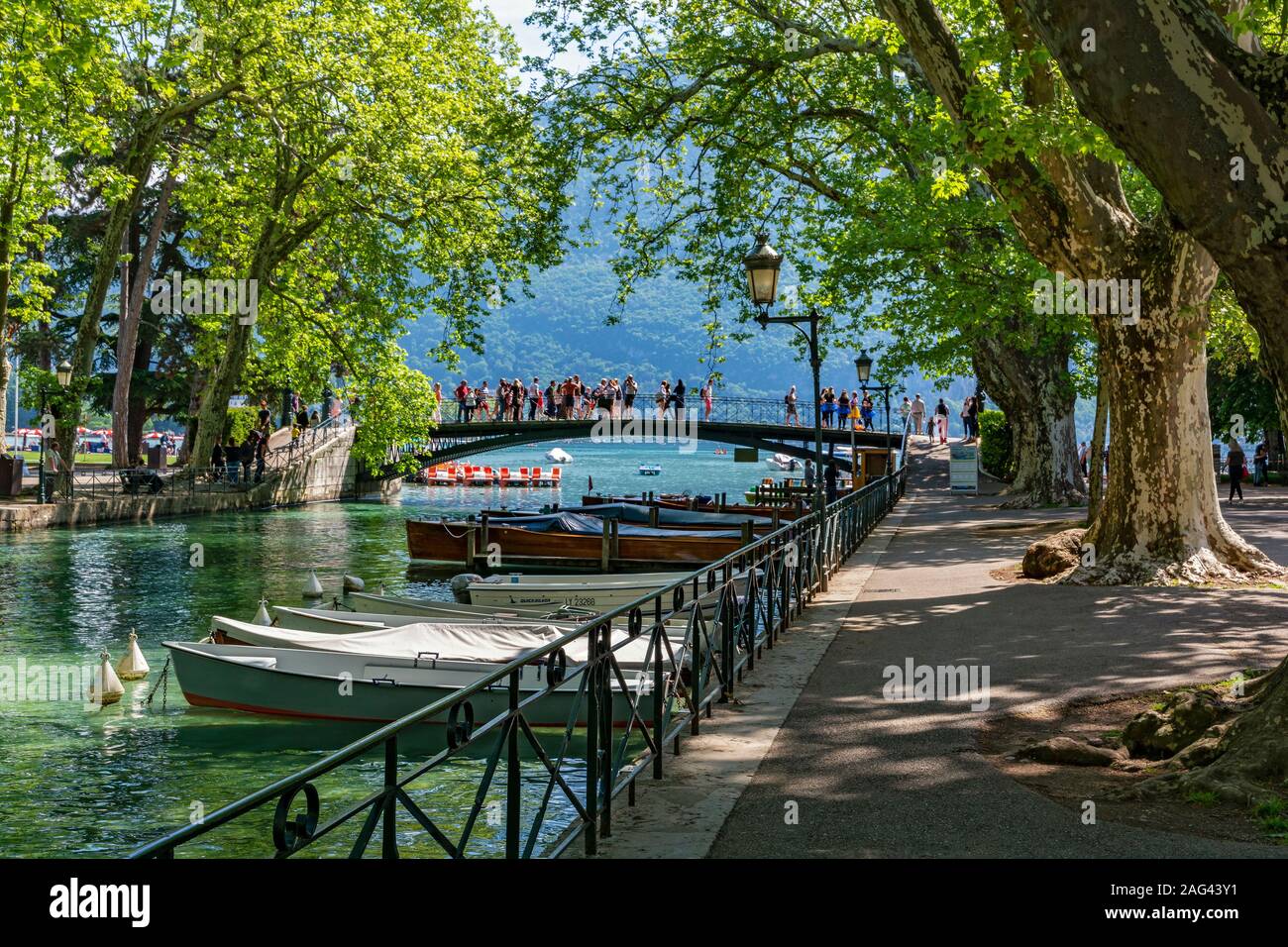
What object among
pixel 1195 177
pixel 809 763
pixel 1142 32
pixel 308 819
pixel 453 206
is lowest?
pixel 809 763

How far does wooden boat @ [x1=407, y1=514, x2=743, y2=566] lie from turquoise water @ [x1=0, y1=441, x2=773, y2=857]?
1096 mm

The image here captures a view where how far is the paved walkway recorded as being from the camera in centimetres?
596

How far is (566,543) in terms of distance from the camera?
30109 millimetres

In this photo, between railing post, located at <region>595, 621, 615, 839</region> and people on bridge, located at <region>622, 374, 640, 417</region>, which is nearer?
railing post, located at <region>595, 621, 615, 839</region>

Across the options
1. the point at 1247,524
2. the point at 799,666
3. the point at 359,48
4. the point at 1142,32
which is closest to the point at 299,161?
the point at 359,48

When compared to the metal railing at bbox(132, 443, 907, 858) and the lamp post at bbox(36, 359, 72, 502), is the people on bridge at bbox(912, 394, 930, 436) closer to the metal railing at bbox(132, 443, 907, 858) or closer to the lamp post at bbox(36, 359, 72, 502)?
the lamp post at bbox(36, 359, 72, 502)

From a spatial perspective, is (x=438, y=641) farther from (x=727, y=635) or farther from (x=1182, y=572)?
(x=1182, y=572)

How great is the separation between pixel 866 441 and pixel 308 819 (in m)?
54.4

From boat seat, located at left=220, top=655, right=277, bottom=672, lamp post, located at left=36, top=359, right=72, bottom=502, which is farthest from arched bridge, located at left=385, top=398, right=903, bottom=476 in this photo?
boat seat, located at left=220, top=655, right=277, bottom=672
